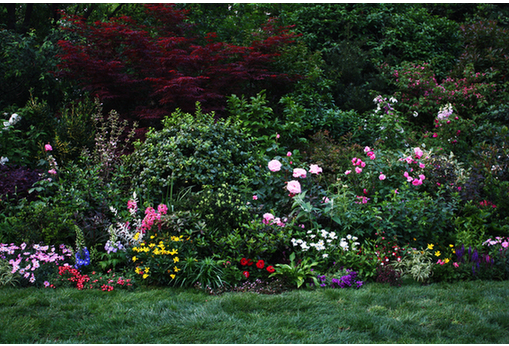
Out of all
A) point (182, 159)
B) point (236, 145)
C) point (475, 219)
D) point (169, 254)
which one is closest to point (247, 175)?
point (236, 145)

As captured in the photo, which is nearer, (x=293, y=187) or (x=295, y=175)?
(x=293, y=187)

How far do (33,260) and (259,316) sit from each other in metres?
2.44

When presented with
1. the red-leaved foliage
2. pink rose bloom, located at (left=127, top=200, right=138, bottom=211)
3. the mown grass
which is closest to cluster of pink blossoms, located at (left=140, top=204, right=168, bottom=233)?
pink rose bloom, located at (left=127, top=200, right=138, bottom=211)

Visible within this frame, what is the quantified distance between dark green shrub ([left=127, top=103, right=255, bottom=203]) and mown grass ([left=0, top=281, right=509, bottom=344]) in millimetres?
1728

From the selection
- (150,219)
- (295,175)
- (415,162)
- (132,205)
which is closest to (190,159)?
(132,205)

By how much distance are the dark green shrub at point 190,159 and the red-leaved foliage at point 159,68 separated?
4.27 ft

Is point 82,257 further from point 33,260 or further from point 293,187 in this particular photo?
point 293,187

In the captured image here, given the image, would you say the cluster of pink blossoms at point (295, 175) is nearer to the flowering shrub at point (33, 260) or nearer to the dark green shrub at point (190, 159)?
the dark green shrub at point (190, 159)

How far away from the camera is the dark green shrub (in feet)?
17.2

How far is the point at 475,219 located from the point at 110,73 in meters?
6.33

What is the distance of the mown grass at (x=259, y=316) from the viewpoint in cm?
296

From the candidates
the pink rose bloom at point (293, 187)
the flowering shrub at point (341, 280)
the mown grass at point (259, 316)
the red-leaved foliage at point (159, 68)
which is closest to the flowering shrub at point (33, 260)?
the mown grass at point (259, 316)

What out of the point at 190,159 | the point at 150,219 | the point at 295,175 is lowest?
the point at 150,219

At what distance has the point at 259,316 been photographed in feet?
10.8
